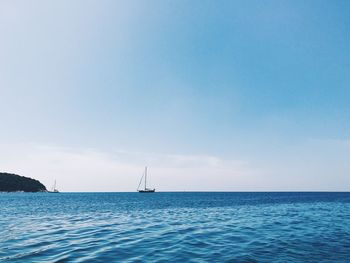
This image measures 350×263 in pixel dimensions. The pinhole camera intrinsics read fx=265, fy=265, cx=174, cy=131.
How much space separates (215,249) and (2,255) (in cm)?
1392

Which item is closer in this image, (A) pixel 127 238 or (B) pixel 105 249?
(B) pixel 105 249

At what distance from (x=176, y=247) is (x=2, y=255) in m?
11.3

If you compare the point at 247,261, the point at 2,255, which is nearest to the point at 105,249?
the point at 2,255

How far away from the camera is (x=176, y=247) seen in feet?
62.7

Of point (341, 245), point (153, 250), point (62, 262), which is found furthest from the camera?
point (341, 245)

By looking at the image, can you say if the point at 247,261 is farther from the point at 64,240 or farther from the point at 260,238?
the point at 64,240

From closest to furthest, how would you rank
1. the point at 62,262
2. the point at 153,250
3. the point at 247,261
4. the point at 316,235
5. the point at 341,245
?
the point at 62,262, the point at 247,261, the point at 153,250, the point at 341,245, the point at 316,235

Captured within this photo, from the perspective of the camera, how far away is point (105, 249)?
18219mm

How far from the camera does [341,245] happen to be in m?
20.4

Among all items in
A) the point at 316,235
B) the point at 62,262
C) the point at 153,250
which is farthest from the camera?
the point at 316,235

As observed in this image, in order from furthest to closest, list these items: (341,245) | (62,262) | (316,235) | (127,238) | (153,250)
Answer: (316,235), (127,238), (341,245), (153,250), (62,262)

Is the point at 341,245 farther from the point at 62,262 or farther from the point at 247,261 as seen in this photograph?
the point at 62,262

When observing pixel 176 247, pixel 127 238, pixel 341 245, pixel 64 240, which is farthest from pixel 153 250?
pixel 341 245

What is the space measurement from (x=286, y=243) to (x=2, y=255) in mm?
20266
